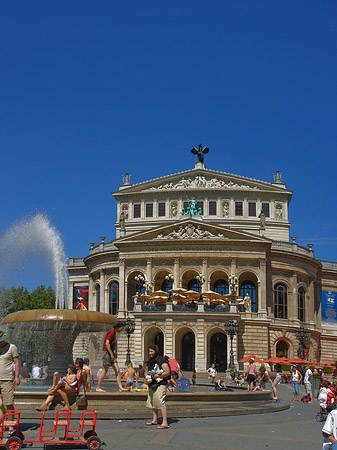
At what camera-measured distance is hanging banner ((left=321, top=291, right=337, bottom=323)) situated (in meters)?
71.5

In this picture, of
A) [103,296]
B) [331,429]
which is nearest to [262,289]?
[103,296]

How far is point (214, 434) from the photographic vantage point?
1355 centimetres

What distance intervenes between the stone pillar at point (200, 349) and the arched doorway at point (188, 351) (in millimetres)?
4155

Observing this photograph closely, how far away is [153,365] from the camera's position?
1483cm

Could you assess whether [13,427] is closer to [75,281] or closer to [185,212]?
[185,212]

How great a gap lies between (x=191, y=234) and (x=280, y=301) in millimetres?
12098

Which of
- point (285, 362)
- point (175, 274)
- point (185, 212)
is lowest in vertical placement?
point (285, 362)

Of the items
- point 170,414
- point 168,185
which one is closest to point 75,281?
point 168,185

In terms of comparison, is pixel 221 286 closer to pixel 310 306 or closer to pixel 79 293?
pixel 310 306

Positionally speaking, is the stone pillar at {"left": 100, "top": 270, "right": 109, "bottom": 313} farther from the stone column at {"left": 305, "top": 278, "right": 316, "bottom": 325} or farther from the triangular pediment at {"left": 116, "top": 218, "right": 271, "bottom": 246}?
the stone column at {"left": 305, "top": 278, "right": 316, "bottom": 325}

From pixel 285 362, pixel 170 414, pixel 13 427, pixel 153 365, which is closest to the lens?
pixel 13 427

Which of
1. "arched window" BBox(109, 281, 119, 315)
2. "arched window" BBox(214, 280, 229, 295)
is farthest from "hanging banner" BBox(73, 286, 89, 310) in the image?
"arched window" BBox(214, 280, 229, 295)

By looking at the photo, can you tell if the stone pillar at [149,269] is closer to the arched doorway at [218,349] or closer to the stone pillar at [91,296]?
the arched doorway at [218,349]

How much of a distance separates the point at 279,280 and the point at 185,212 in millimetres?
12750
